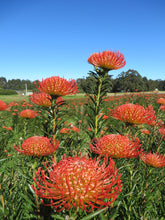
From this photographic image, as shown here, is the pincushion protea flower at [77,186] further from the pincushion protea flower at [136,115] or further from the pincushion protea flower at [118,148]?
the pincushion protea flower at [136,115]

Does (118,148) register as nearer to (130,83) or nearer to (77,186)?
(77,186)

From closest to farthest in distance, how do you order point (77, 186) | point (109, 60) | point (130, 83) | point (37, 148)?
point (77, 186)
point (37, 148)
point (109, 60)
point (130, 83)

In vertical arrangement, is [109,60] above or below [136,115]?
above

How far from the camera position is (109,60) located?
2.01 metres

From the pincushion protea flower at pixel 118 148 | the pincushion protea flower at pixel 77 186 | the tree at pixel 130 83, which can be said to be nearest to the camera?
the pincushion protea flower at pixel 77 186

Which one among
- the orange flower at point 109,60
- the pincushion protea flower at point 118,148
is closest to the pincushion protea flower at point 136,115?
the pincushion protea flower at point 118,148

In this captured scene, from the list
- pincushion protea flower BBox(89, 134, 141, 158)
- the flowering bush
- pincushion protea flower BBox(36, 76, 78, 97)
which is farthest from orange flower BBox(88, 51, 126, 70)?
pincushion protea flower BBox(89, 134, 141, 158)

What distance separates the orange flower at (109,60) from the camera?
200 cm

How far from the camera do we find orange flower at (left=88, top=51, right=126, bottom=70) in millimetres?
2004

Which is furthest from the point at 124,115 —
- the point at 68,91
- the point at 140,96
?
the point at 140,96

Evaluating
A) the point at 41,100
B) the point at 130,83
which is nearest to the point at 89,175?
the point at 41,100

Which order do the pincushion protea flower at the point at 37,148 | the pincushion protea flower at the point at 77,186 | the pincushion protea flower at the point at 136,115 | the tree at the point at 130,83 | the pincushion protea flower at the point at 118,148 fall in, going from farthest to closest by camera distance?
the tree at the point at 130,83 → the pincushion protea flower at the point at 136,115 → the pincushion protea flower at the point at 37,148 → the pincushion protea flower at the point at 118,148 → the pincushion protea flower at the point at 77,186

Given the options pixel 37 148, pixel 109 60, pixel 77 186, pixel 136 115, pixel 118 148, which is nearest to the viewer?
pixel 77 186

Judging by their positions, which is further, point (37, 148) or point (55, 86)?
point (55, 86)
